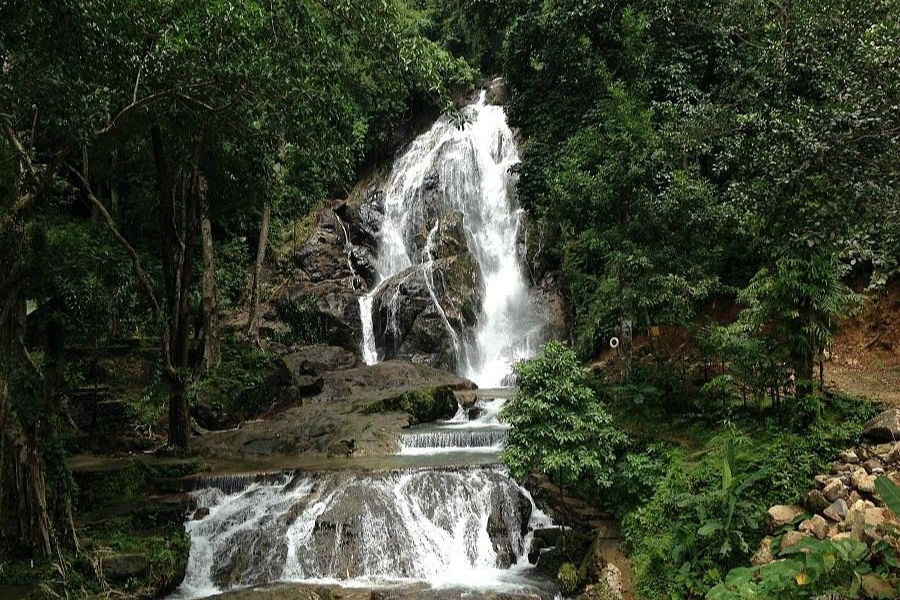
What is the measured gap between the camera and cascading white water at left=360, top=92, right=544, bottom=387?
20.7 metres

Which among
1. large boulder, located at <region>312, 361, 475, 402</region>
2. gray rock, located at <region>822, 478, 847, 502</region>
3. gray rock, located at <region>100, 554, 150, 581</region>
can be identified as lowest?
gray rock, located at <region>100, 554, 150, 581</region>

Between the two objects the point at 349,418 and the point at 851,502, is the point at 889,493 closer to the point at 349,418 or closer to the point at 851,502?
the point at 851,502

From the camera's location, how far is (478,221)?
24188 millimetres

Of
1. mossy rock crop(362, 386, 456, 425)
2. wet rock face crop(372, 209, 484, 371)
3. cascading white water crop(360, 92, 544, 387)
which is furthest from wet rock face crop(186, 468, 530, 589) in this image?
wet rock face crop(372, 209, 484, 371)

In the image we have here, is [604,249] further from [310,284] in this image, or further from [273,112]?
[310,284]

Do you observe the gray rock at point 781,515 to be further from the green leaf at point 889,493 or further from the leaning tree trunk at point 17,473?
the leaning tree trunk at point 17,473

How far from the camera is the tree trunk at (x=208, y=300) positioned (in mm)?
14469

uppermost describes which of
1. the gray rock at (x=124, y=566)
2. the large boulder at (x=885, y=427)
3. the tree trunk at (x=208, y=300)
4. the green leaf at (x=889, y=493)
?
the tree trunk at (x=208, y=300)

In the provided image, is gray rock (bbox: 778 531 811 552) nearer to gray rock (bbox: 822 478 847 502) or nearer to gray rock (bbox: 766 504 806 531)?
gray rock (bbox: 766 504 806 531)

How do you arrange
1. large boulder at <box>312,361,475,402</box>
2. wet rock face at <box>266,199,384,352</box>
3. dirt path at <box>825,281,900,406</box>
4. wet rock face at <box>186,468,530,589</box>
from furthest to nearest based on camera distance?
wet rock face at <box>266,199,384,352</box> → large boulder at <box>312,361,475,402</box> → dirt path at <box>825,281,900,406</box> → wet rock face at <box>186,468,530,589</box>

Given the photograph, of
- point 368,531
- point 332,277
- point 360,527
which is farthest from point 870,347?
point 332,277

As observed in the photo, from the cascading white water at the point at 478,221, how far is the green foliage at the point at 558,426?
1076 centimetres

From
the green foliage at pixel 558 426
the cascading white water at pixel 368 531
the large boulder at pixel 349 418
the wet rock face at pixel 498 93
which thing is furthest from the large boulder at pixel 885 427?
the wet rock face at pixel 498 93

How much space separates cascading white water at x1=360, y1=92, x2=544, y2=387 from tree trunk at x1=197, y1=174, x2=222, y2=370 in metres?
6.27
